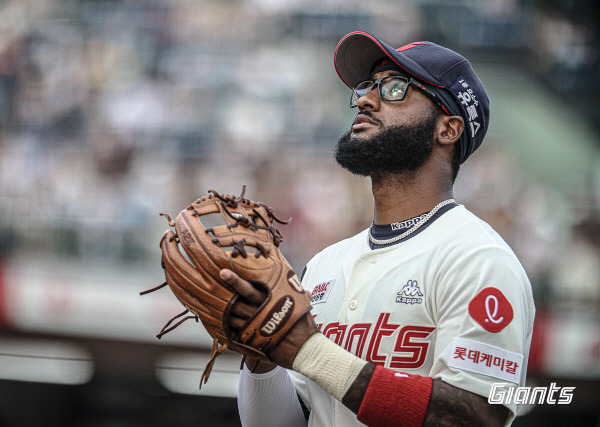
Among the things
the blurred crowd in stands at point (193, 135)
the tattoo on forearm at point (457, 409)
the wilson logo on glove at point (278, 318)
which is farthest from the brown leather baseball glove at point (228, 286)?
the blurred crowd in stands at point (193, 135)

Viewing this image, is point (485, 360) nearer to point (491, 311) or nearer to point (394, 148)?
point (491, 311)

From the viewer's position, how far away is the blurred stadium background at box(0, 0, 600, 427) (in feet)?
17.1

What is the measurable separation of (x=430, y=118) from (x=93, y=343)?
13.6 feet

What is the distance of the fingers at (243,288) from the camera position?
1440 mm

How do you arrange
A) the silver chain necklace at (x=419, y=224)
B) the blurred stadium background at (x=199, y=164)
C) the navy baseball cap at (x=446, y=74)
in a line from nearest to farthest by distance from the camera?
the silver chain necklace at (x=419, y=224)
the navy baseball cap at (x=446, y=74)
the blurred stadium background at (x=199, y=164)

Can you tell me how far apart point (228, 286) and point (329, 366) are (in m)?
0.29

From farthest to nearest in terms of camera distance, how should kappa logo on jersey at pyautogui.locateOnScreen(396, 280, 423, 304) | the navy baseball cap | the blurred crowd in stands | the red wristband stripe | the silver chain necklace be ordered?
the blurred crowd in stands, the navy baseball cap, the silver chain necklace, kappa logo on jersey at pyautogui.locateOnScreen(396, 280, 423, 304), the red wristband stripe

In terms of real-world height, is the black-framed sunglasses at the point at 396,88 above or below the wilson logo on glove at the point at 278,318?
above

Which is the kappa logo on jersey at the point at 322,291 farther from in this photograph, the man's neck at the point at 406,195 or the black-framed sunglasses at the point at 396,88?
the black-framed sunglasses at the point at 396,88

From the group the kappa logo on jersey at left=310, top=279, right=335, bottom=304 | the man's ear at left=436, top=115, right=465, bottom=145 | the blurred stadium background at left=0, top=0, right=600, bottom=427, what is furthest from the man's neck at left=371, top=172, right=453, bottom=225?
the blurred stadium background at left=0, top=0, right=600, bottom=427

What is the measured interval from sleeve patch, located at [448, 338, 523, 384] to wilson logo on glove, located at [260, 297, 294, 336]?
0.39 metres

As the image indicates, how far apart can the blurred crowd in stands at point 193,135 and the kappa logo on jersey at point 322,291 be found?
352 cm

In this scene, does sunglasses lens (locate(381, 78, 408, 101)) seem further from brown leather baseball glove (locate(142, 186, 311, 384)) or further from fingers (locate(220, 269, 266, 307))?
fingers (locate(220, 269, 266, 307))

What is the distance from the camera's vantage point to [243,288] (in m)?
1.46
